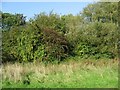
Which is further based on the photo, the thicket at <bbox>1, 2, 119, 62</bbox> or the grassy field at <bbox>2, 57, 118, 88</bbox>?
the thicket at <bbox>1, 2, 119, 62</bbox>

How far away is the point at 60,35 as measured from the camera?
18.0 m

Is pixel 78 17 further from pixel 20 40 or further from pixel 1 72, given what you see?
pixel 1 72

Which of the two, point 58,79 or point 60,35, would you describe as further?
point 60,35

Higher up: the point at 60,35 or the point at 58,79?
the point at 60,35

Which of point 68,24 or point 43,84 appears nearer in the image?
point 43,84

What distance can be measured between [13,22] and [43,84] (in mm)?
12362

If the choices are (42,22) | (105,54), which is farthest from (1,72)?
(105,54)

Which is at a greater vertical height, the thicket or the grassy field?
the thicket

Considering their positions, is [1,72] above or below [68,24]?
below

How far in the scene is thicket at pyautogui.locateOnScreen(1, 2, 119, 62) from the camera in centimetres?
1745

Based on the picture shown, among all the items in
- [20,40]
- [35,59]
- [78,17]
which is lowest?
[35,59]

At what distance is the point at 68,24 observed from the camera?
20359 millimetres

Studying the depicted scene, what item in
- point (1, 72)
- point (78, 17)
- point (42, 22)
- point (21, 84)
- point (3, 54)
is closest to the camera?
point (21, 84)

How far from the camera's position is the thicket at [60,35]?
17.5m
